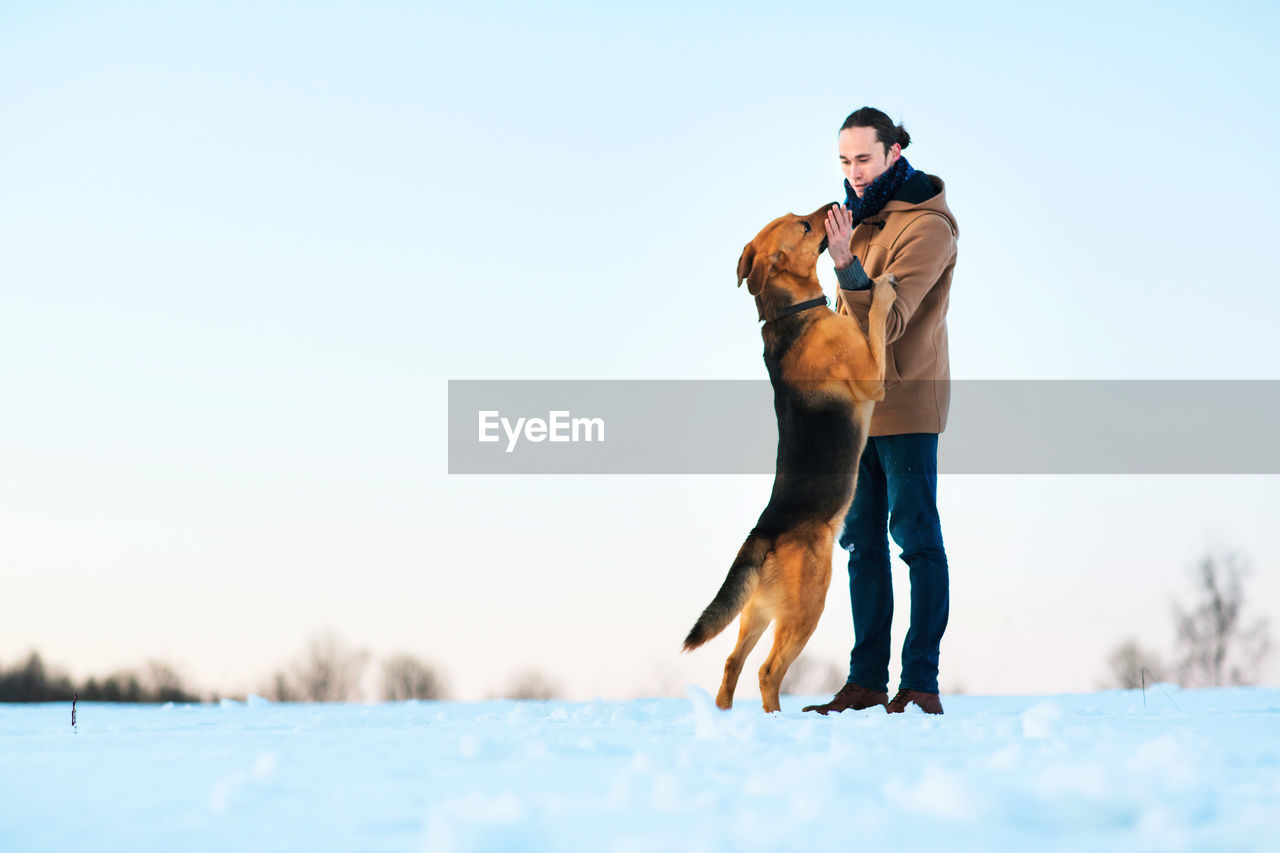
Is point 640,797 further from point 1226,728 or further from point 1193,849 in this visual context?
point 1226,728

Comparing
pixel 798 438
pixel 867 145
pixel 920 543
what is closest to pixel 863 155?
pixel 867 145

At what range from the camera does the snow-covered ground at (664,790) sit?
4.70 ft

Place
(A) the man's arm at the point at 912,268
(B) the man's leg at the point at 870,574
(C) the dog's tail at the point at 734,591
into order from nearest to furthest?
(C) the dog's tail at the point at 734,591
(A) the man's arm at the point at 912,268
(B) the man's leg at the point at 870,574

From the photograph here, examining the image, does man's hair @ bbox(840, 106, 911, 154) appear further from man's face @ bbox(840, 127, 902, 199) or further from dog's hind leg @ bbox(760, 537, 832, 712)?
dog's hind leg @ bbox(760, 537, 832, 712)

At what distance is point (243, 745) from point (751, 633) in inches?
91.6

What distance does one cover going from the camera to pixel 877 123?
189 inches

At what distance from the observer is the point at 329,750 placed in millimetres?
2383

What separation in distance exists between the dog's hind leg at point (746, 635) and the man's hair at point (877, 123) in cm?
247

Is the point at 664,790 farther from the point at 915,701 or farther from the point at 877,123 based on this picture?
the point at 877,123

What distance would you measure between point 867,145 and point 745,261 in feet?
2.80

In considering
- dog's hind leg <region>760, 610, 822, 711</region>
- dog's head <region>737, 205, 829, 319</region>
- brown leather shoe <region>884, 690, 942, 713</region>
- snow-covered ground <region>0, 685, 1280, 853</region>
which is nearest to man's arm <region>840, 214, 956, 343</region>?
dog's head <region>737, 205, 829, 319</region>

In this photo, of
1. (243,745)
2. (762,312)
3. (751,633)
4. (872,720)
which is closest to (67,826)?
(243,745)

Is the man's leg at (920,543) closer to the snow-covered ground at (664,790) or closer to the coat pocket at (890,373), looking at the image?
the coat pocket at (890,373)

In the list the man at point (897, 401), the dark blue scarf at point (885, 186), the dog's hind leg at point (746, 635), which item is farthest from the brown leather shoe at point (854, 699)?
the dark blue scarf at point (885, 186)
